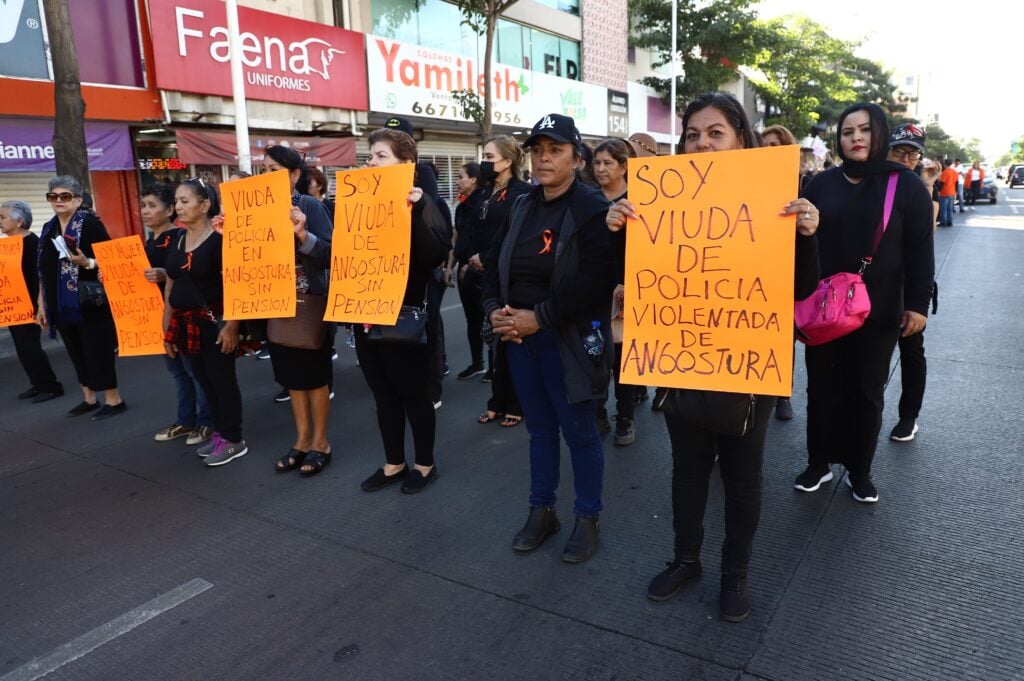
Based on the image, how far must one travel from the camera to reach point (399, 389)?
13.0 feet

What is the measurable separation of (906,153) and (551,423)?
3472mm

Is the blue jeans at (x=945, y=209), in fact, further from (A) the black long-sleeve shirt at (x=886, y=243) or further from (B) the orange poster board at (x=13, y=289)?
(B) the orange poster board at (x=13, y=289)

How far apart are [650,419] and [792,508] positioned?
5.15 ft

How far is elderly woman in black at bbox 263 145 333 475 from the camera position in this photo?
13.3 ft

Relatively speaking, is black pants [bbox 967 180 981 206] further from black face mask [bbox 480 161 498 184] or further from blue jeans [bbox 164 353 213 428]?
blue jeans [bbox 164 353 213 428]

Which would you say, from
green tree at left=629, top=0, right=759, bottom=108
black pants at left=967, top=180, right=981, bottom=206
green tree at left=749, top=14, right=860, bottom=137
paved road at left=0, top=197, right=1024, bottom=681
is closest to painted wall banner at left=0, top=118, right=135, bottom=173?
paved road at left=0, top=197, right=1024, bottom=681

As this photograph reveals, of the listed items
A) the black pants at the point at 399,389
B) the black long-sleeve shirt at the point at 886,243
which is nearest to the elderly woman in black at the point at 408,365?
the black pants at the point at 399,389

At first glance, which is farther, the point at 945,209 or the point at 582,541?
the point at 945,209

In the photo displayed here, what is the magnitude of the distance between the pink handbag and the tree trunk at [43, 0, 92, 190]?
28.0 feet

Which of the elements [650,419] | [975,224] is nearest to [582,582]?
[650,419]

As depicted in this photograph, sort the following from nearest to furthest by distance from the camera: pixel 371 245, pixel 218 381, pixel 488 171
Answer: pixel 371 245
pixel 218 381
pixel 488 171

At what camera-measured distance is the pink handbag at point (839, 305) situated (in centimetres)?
322

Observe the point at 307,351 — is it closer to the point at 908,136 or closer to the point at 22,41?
the point at 908,136

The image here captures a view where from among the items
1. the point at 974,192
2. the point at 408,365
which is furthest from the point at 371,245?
the point at 974,192
